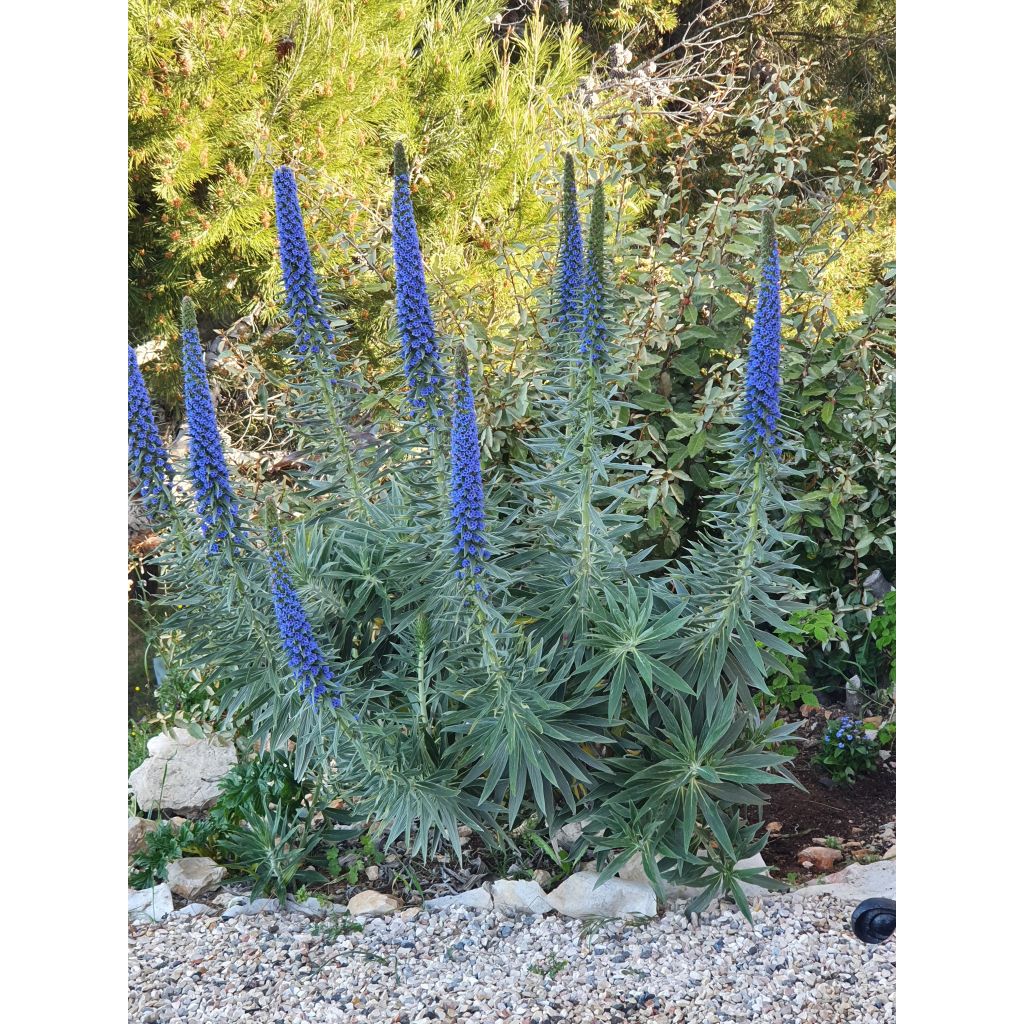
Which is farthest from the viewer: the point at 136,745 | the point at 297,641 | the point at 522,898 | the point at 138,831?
the point at 136,745

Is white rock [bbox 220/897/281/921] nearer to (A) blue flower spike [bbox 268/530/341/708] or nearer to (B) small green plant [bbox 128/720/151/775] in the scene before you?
(A) blue flower spike [bbox 268/530/341/708]

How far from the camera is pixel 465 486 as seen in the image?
160cm

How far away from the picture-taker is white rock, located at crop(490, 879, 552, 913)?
2055 millimetres

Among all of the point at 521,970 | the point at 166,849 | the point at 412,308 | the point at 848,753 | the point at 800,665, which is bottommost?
the point at 521,970

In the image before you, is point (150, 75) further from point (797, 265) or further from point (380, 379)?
point (797, 265)

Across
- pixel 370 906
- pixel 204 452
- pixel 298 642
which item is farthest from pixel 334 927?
pixel 204 452

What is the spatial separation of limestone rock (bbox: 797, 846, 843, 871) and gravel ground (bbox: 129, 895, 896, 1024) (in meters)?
0.23

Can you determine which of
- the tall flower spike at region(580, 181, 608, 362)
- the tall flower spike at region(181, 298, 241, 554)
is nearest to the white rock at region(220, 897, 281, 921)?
the tall flower spike at region(181, 298, 241, 554)

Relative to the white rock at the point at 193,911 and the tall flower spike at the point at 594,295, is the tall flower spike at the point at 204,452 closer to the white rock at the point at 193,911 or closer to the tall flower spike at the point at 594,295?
the tall flower spike at the point at 594,295

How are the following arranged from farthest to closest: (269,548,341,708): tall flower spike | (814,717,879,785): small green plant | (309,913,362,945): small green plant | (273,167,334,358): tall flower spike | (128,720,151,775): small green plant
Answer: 1. (128,720,151,775): small green plant
2. (814,717,879,785): small green plant
3. (309,913,362,945): small green plant
4. (273,167,334,358): tall flower spike
5. (269,548,341,708): tall flower spike

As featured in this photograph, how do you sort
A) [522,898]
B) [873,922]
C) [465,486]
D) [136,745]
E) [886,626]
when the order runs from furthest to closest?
1. [136,745]
2. [886,626]
3. [522,898]
4. [873,922]
5. [465,486]

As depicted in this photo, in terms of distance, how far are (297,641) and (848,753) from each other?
4.97 ft

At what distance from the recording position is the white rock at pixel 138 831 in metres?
2.40

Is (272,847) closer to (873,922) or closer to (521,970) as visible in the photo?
(521,970)
